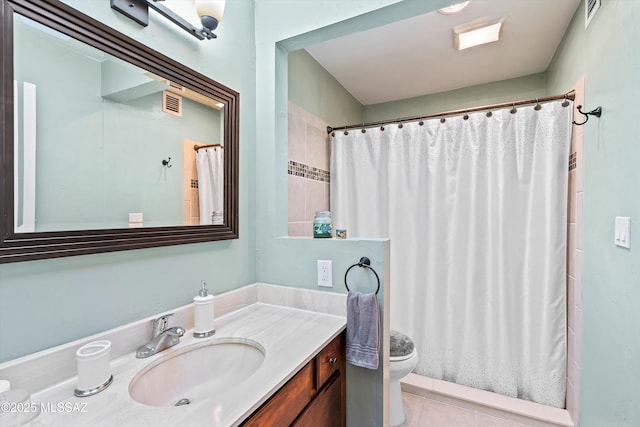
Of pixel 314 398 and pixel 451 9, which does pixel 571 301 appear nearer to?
pixel 314 398

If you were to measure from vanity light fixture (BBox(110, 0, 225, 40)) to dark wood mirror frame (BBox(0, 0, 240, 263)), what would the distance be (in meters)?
0.09

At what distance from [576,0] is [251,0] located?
5.84 feet

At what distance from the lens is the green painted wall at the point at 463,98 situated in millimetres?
2493

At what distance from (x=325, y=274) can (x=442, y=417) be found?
1346 millimetres

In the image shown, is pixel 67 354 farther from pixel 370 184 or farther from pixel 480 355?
pixel 480 355

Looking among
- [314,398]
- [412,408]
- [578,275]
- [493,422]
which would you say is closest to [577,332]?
[578,275]

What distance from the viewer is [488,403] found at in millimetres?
1890

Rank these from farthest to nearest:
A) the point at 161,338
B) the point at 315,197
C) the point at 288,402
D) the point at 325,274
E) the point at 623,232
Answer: the point at 315,197
the point at 325,274
the point at 623,232
the point at 161,338
the point at 288,402

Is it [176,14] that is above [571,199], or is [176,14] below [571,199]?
above

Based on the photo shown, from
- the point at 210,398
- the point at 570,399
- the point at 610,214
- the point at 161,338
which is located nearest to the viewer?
the point at 210,398

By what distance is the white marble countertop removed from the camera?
664mm

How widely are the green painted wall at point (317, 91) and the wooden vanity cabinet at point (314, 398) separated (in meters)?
1.58

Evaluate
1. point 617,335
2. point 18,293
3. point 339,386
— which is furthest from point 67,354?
point 617,335

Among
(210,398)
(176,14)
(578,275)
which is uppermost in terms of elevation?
(176,14)
